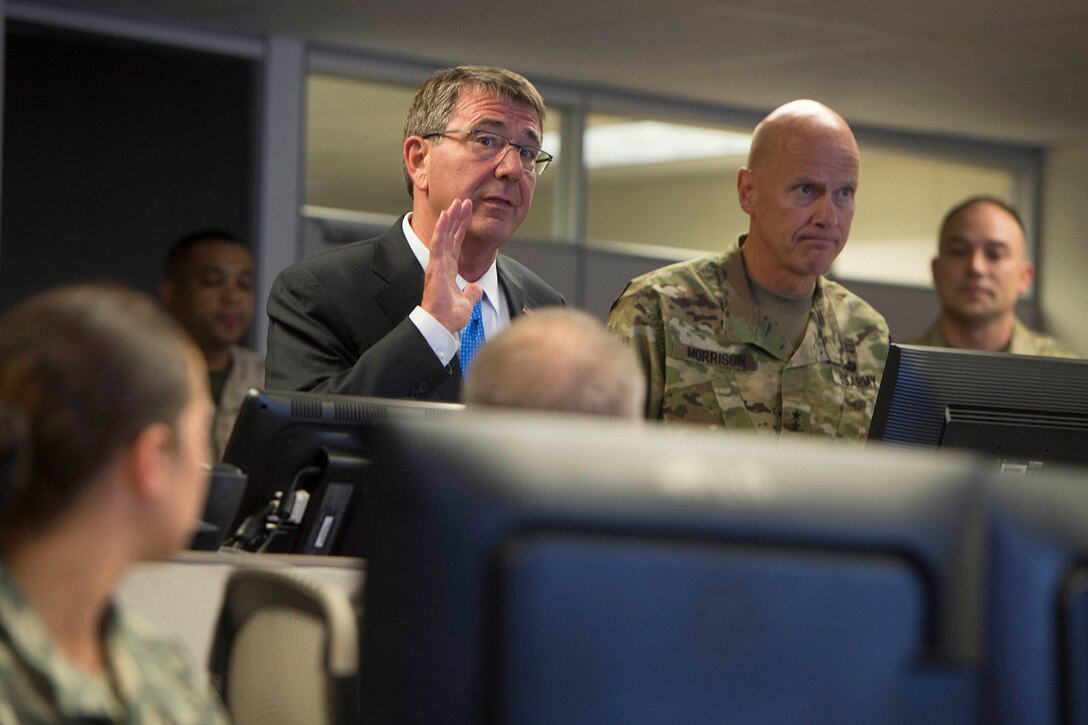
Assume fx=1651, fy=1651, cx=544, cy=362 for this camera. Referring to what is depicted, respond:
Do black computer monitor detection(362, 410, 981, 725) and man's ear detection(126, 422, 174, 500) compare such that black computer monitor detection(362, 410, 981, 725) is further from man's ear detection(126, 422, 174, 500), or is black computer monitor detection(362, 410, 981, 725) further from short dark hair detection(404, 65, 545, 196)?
short dark hair detection(404, 65, 545, 196)

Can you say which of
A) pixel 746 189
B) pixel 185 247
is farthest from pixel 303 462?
pixel 185 247

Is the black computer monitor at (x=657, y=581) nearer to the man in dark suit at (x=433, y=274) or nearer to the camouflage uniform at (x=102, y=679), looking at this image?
the camouflage uniform at (x=102, y=679)

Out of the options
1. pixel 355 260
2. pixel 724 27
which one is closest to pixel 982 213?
pixel 724 27

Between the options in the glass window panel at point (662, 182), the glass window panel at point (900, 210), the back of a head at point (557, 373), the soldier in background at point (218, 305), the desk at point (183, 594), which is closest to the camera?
the back of a head at point (557, 373)

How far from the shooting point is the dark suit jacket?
2.51 meters

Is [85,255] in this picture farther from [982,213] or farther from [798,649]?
[798,649]

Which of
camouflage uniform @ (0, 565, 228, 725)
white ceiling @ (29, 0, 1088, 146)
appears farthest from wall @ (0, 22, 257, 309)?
camouflage uniform @ (0, 565, 228, 725)

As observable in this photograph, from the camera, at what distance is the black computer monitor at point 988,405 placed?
1940mm

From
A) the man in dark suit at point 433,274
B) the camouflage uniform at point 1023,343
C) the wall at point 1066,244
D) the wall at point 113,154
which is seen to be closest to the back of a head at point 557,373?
the man in dark suit at point 433,274

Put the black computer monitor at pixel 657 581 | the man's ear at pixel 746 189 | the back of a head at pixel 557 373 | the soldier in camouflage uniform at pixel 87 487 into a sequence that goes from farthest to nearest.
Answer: the man's ear at pixel 746 189, the back of a head at pixel 557 373, the soldier in camouflage uniform at pixel 87 487, the black computer monitor at pixel 657 581

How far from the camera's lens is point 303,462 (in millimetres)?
1925

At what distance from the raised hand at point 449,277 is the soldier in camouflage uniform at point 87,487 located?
4.49 ft

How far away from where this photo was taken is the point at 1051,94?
6871 millimetres

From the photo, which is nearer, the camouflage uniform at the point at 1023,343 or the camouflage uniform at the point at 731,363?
the camouflage uniform at the point at 731,363
